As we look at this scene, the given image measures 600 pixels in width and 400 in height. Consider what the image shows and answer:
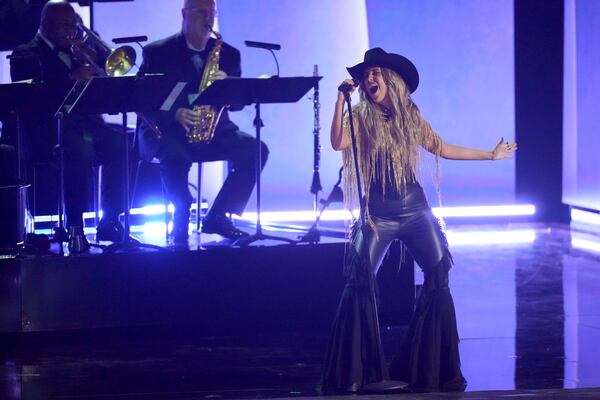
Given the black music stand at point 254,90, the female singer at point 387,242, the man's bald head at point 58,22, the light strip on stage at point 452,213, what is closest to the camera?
the female singer at point 387,242

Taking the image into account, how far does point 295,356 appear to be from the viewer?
6.41m

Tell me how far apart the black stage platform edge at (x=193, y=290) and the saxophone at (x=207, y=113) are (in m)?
1.06

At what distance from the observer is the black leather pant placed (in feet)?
17.6

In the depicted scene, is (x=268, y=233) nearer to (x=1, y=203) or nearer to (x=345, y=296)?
(x=1, y=203)

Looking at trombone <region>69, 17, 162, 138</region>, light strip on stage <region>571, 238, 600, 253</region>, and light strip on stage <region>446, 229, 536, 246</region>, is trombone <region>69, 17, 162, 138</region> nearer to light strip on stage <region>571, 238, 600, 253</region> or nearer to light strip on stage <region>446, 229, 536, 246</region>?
light strip on stage <region>446, 229, 536, 246</region>

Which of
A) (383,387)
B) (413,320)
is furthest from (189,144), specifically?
(383,387)

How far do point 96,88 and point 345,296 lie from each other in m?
2.13

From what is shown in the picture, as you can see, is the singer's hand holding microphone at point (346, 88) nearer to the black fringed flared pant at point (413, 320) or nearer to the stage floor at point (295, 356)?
the black fringed flared pant at point (413, 320)

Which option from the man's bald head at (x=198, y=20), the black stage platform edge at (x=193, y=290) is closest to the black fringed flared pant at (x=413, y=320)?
the black stage platform edge at (x=193, y=290)

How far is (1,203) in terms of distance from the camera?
7.05m

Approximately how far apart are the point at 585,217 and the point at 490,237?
150 cm

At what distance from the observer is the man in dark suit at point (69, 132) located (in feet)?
24.6

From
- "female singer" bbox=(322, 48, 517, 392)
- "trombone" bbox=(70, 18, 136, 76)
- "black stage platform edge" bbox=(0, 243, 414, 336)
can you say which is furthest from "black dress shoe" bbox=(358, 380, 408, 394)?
"trombone" bbox=(70, 18, 136, 76)

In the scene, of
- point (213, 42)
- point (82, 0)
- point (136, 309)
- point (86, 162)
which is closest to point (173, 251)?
point (136, 309)
